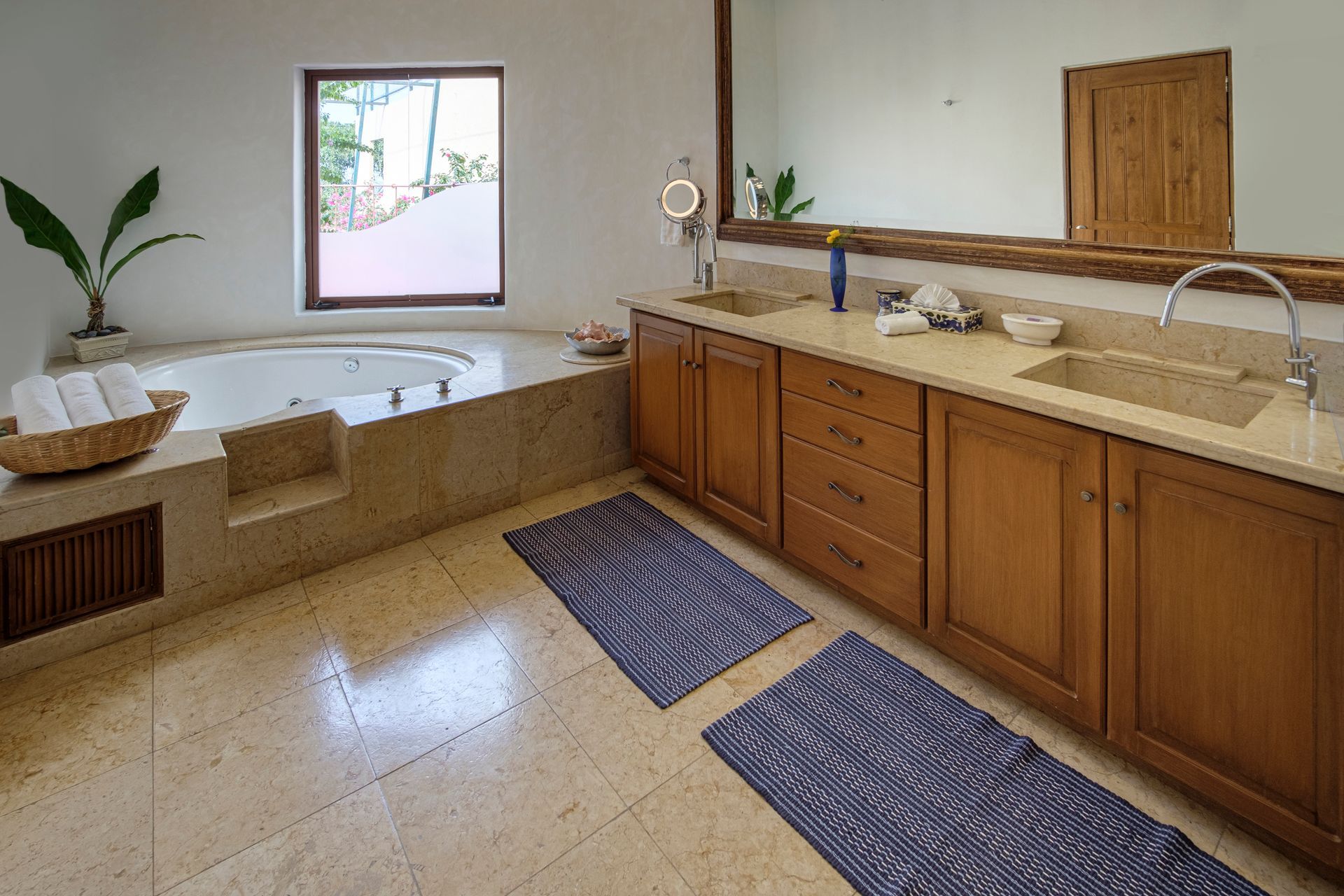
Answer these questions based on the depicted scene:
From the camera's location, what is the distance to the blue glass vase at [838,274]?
264 cm

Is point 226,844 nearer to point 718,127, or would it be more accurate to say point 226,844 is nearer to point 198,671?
point 198,671

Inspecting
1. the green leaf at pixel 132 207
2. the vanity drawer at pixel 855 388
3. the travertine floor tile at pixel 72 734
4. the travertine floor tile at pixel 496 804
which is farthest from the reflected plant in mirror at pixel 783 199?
the green leaf at pixel 132 207

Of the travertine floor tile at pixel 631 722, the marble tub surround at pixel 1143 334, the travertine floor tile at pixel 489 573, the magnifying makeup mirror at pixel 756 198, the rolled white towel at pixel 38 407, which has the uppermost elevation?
the magnifying makeup mirror at pixel 756 198

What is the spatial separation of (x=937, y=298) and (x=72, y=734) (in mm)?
2754

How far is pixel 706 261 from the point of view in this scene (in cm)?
332

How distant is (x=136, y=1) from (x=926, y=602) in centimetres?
451

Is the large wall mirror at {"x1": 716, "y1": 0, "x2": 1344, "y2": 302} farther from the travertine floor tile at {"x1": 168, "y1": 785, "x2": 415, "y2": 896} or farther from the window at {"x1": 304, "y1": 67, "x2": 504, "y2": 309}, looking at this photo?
the travertine floor tile at {"x1": 168, "y1": 785, "x2": 415, "y2": 896}

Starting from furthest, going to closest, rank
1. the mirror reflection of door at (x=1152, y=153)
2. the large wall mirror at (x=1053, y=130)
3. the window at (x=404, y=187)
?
the window at (x=404, y=187) < the mirror reflection of door at (x=1152, y=153) < the large wall mirror at (x=1053, y=130)

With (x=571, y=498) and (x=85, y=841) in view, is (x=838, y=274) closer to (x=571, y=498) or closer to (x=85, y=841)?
(x=571, y=498)

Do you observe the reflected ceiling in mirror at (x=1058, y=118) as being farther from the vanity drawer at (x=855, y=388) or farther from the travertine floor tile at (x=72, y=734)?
the travertine floor tile at (x=72, y=734)

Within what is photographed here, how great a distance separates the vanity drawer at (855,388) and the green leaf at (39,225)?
11.1 feet

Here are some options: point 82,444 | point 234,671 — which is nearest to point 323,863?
point 234,671

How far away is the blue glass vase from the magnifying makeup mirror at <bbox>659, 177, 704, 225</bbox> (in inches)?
34.8

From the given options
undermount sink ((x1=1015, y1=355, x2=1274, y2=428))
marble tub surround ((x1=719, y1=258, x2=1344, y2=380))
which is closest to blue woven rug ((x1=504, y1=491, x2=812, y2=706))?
undermount sink ((x1=1015, y1=355, x2=1274, y2=428))
